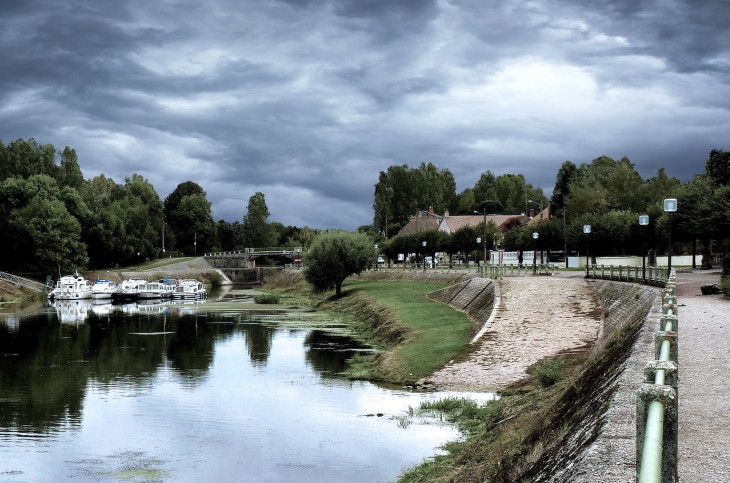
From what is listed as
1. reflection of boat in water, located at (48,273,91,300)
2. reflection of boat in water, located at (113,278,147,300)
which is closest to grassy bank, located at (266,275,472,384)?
reflection of boat in water, located at (113,278,147,300)

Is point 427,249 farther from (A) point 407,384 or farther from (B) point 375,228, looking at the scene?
(A) point 407,384

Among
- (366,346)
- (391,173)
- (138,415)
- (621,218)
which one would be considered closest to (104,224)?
(391,173)

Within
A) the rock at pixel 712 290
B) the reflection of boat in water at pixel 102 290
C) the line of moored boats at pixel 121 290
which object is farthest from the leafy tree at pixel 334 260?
the rock at pixel 712 290

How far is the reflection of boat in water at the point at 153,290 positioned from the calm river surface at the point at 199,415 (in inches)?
2062

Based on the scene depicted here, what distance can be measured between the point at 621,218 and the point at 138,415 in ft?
234

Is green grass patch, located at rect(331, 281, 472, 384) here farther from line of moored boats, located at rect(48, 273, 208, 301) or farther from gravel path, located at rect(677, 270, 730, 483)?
line of moored boats, located at rect(48, 273, 208, 301)

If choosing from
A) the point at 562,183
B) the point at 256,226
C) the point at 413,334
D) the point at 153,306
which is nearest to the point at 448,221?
the point at 562,183

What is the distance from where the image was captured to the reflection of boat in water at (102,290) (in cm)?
9612

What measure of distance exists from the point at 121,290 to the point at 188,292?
29.0 feet

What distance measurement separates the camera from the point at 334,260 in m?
76.9

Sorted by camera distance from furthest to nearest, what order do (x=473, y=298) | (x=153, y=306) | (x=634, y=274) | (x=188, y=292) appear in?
(x=188, y=292), (x=153, y=306), (x=473, y=298), (x=634, y=274)

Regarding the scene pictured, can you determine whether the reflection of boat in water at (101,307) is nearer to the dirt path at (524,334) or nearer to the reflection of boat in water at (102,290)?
the reflection of boat in water at (102,290)

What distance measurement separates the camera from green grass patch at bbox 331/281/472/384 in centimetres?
3033

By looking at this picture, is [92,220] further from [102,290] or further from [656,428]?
[656,428]
